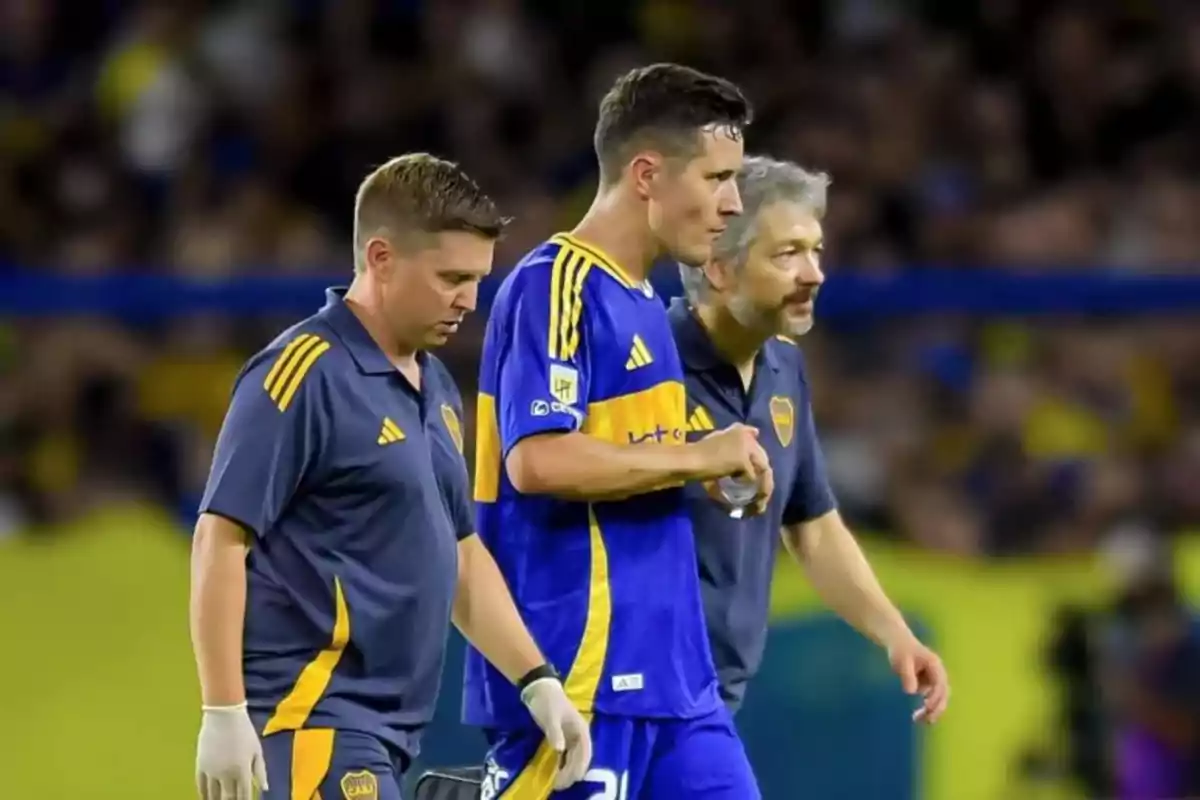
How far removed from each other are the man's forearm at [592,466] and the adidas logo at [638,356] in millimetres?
198

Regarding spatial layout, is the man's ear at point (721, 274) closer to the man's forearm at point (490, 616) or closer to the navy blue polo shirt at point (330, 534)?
the man's forearm at point (490, 616)

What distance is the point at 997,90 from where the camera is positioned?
10.6m

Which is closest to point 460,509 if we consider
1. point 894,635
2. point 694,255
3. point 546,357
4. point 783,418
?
point 546,357

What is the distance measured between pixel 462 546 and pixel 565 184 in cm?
589

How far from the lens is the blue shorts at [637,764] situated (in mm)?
4473

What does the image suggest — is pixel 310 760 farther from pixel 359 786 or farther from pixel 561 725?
pixel 561 725

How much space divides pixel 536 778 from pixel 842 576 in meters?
0.98

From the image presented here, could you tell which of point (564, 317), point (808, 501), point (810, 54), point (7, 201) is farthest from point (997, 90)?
point (564, 317)

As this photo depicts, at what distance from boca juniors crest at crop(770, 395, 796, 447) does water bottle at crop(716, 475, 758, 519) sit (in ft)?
1.52

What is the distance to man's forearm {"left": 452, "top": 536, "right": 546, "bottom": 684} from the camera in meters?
4.37

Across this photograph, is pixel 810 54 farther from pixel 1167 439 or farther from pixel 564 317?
pixel 564 317

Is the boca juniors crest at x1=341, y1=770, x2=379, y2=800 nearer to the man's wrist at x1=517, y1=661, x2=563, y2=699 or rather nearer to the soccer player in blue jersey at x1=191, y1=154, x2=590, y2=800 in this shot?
A: the soccer player in blue jersey at x1=191, y1=154, x2=590, y2=800

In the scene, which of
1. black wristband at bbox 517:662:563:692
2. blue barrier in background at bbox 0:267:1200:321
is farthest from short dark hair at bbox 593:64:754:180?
blue barrier in background at bbox 0:267:1200:321

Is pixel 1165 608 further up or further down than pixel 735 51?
further down
